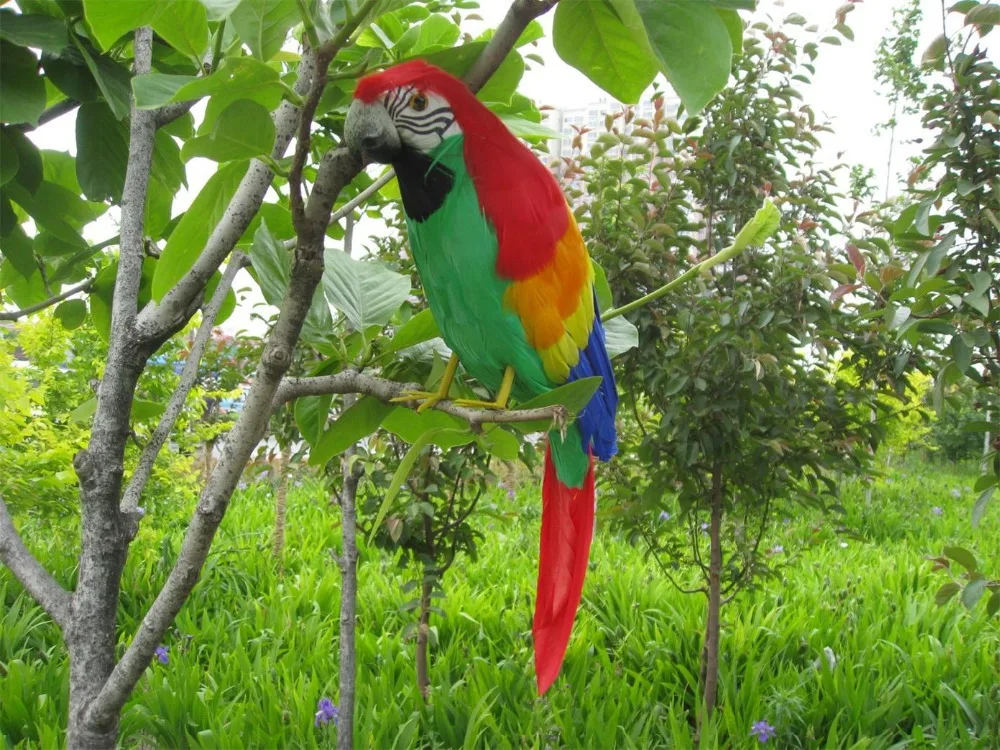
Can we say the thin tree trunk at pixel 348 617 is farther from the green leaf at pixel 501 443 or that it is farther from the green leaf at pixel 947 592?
Answer: the green leaf at pixel 947 592

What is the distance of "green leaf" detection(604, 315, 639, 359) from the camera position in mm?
599

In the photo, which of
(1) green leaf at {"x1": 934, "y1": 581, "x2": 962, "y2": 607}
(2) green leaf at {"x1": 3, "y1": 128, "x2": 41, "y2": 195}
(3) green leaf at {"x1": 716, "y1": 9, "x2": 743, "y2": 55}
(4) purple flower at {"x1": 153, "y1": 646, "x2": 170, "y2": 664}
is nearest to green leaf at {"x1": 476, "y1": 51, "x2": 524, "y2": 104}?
(3) green leaf at {"x1": 716, "y1": 9, "x2": 743, "y2": 55}

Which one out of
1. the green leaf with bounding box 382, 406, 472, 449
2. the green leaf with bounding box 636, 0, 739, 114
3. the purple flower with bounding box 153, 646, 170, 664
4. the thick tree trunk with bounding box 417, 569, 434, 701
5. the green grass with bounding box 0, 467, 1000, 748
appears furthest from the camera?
the purple flower with bounding box 153, 646, 170, 664

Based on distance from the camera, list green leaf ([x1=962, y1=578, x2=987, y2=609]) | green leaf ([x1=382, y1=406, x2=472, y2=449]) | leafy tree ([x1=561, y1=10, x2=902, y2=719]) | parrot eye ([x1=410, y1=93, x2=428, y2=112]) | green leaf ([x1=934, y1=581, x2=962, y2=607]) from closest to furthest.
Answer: parrot eye ([x1=410, y1=93, x2=428, y2=112])
green leaf ([x1=382, y1=406, x2=472, y2=449])
green leaf ([x1=962, y1=578, x2=987, y2=609])
green leaf ([x1=934, y1=581, x2=962, y2=607])
leafy tree ([x1=561, y1=10, x2=902, y2=719])

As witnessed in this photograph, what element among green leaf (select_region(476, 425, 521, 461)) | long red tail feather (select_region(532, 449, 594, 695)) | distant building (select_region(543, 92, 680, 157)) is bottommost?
long red tail feather (select_region(532, 449, 594, 695))

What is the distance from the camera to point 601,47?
0.41 metres

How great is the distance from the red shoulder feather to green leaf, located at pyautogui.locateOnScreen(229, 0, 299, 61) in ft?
0.36

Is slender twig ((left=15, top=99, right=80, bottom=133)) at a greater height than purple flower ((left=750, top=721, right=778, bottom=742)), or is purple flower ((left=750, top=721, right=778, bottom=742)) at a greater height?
slender twig ((left=15, top=99, right=80, bottom=133))

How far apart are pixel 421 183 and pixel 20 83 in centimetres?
30

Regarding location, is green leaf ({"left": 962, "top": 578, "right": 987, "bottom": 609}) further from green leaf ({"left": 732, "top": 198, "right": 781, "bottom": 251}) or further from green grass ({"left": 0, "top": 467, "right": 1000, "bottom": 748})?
green leaf ({"left": 732, "top": 198, "right": 781, "bottom": 251})

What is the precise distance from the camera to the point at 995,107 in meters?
1.33

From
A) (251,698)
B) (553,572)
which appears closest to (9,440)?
(251,698)

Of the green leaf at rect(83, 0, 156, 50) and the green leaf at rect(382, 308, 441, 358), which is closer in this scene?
the green leaf at rect(83, 0, 156, 50)

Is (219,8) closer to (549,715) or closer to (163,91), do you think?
(163,91)
